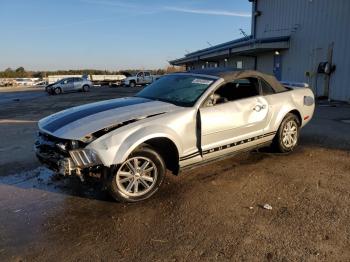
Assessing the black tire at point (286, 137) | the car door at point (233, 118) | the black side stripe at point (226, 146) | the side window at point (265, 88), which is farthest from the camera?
the black tire at point (286, 137)

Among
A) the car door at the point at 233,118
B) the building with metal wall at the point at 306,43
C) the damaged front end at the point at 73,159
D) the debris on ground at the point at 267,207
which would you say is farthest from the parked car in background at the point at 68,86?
the debris on ground at the point at 267,207

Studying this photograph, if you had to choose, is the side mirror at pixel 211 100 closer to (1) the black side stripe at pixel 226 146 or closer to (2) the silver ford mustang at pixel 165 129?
(2) the silver ford mustang at pixel 165 129

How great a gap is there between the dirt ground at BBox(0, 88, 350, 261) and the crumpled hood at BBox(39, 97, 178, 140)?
948 millimetres

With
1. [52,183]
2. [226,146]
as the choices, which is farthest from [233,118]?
[52,183]

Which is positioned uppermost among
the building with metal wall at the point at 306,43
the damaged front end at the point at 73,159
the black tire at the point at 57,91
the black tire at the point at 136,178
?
the building with metal wall at the point at 306,43

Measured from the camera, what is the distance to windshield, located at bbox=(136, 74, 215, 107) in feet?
16.8

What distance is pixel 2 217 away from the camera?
4145mm

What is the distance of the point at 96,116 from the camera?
14.9 ft

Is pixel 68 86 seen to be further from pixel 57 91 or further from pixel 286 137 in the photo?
pixel 286 137

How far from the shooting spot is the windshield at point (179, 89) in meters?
5.12

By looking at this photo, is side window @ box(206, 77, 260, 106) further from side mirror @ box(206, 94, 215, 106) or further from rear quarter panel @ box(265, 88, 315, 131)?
rear quarter panel @ box(265, 88, 315, 131)

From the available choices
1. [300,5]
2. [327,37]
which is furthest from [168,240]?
[300,5]

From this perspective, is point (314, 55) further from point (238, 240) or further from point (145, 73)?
point (145, 73)

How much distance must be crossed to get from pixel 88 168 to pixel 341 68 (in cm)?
1481
